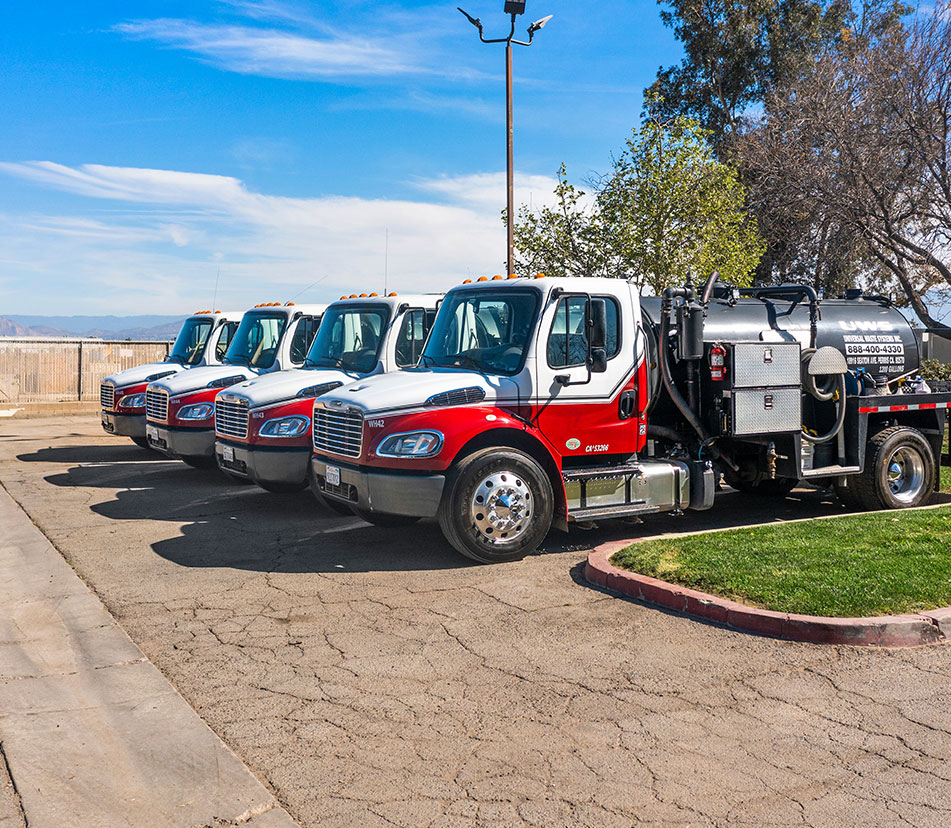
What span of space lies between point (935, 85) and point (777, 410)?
16134 mm

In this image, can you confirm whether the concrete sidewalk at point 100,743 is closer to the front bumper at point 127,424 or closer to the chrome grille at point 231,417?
the chrome grille at point 231,417

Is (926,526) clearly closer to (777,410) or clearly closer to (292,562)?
(777,410)

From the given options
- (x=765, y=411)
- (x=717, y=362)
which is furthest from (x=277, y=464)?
(x=765, y=411)

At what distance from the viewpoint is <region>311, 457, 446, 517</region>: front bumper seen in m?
8.19

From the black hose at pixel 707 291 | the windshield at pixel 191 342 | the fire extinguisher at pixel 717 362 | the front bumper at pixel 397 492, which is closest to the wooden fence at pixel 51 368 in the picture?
the windshield at pixel 191 342

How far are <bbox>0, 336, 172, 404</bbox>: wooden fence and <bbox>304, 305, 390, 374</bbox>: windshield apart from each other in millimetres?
17456

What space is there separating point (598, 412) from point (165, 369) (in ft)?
31.0

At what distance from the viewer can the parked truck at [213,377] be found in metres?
13.3

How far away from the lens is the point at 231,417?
1141 centimetres

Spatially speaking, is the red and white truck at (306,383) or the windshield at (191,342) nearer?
the red and white truck at (306,383)

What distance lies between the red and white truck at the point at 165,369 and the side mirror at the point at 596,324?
862cm

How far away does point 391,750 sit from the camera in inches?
181

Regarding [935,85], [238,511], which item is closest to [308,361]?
[238,511]

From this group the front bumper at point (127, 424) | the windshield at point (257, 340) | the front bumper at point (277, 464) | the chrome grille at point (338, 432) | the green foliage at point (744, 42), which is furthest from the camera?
the green foliage at point (744, 42)
